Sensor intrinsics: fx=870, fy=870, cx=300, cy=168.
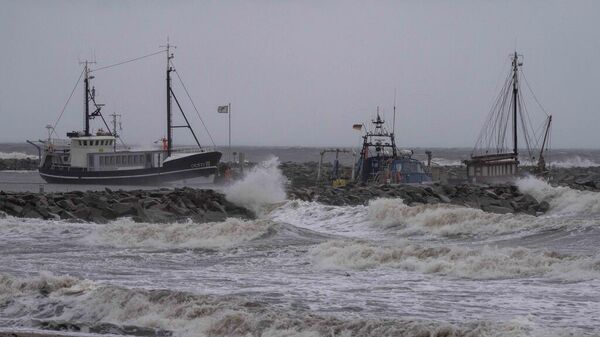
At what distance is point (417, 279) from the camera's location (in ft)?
48.7

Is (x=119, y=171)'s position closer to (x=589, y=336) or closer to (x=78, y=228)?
(x=78, y=228)

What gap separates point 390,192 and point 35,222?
41.6 feet

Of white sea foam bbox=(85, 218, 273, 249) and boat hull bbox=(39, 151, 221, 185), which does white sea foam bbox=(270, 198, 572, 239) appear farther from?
boat hull bbox=(39, 151, 221, 185)

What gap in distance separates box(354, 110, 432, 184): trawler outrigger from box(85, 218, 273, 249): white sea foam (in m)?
13.4

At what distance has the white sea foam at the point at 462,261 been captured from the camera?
49.2 feet

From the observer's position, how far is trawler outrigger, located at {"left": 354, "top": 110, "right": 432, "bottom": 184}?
35.6m

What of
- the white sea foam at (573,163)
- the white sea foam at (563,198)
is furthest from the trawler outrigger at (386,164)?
the white sea foam at (573,163)

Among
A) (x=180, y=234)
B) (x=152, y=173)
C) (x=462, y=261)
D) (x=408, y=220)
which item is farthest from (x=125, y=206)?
(x=152, y=173)

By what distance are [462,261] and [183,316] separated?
20.3 feet

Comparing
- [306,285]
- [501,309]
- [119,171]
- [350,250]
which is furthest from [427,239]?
[119,171]

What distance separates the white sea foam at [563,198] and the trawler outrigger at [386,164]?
426 centimetres

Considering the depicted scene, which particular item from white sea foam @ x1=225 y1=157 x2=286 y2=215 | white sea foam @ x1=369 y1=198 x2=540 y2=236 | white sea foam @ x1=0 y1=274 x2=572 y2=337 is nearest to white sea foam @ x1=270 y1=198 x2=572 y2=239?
white sea foam @ x1=369 y1=198 x2=540 y2=236

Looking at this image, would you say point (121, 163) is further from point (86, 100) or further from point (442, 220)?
point (442, 220)

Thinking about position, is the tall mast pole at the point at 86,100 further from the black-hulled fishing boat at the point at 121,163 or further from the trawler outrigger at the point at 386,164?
the trawler outrigger at the point at 386,164
